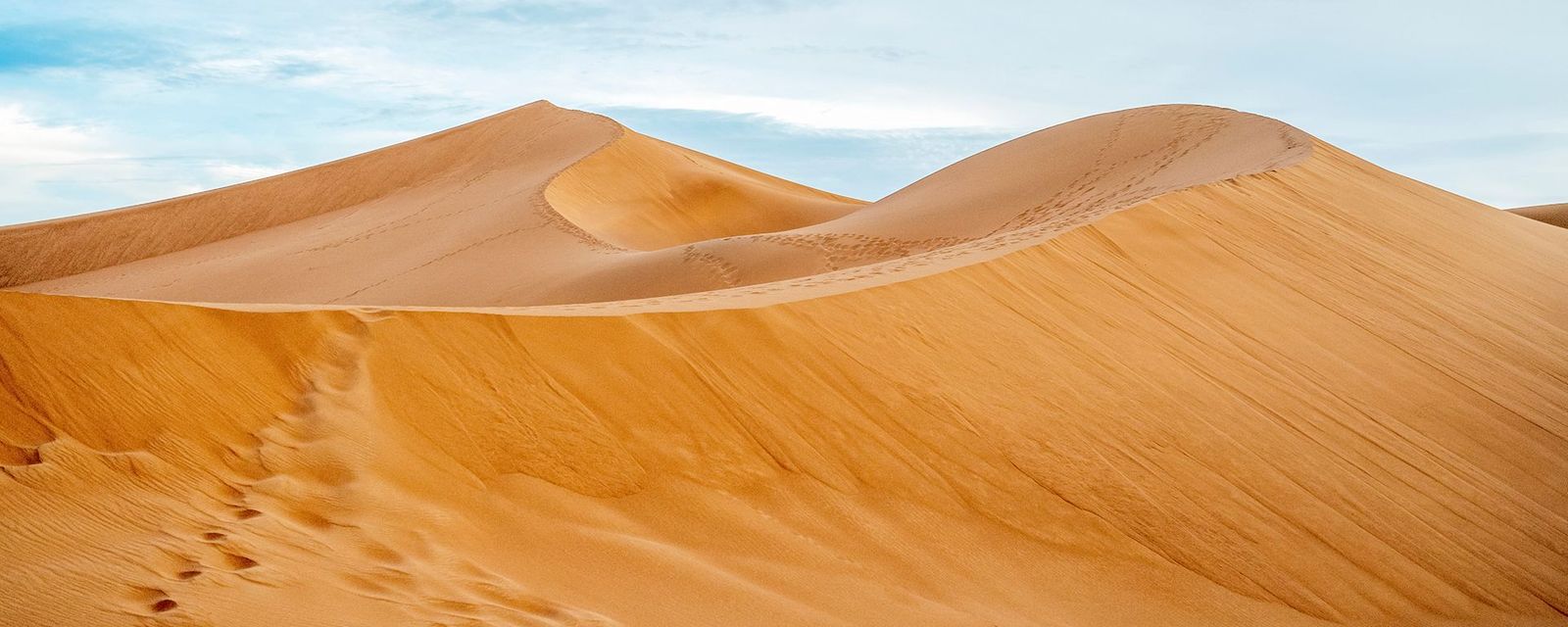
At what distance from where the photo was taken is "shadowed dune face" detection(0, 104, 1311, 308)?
1488cm

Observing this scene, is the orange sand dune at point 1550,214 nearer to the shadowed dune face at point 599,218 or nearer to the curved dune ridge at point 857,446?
the shadowed dune face at point 599,218

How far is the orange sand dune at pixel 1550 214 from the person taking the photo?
3212cm

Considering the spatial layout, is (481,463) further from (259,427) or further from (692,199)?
(692,199)

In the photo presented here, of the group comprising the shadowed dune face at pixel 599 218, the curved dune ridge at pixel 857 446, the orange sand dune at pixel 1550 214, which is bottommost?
the curved dune ridge at pixel 857 446

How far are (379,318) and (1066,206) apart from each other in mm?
10287

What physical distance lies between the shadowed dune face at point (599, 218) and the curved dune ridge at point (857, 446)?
3.85 ft

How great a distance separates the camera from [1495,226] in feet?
45.0

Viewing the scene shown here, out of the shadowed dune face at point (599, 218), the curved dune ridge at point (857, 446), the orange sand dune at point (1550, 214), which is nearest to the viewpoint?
the curved dune ridge at point (857, 446)

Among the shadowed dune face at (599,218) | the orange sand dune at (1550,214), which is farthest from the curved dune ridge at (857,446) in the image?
the orange sand dune at (1550,214)

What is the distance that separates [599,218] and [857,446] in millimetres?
16129

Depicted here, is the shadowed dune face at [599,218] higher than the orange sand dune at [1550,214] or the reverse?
the reverse

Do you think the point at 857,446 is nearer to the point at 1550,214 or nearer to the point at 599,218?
the point at 599,218

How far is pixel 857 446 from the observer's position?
238 inches

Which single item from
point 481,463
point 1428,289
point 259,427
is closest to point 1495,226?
point 1428,289
